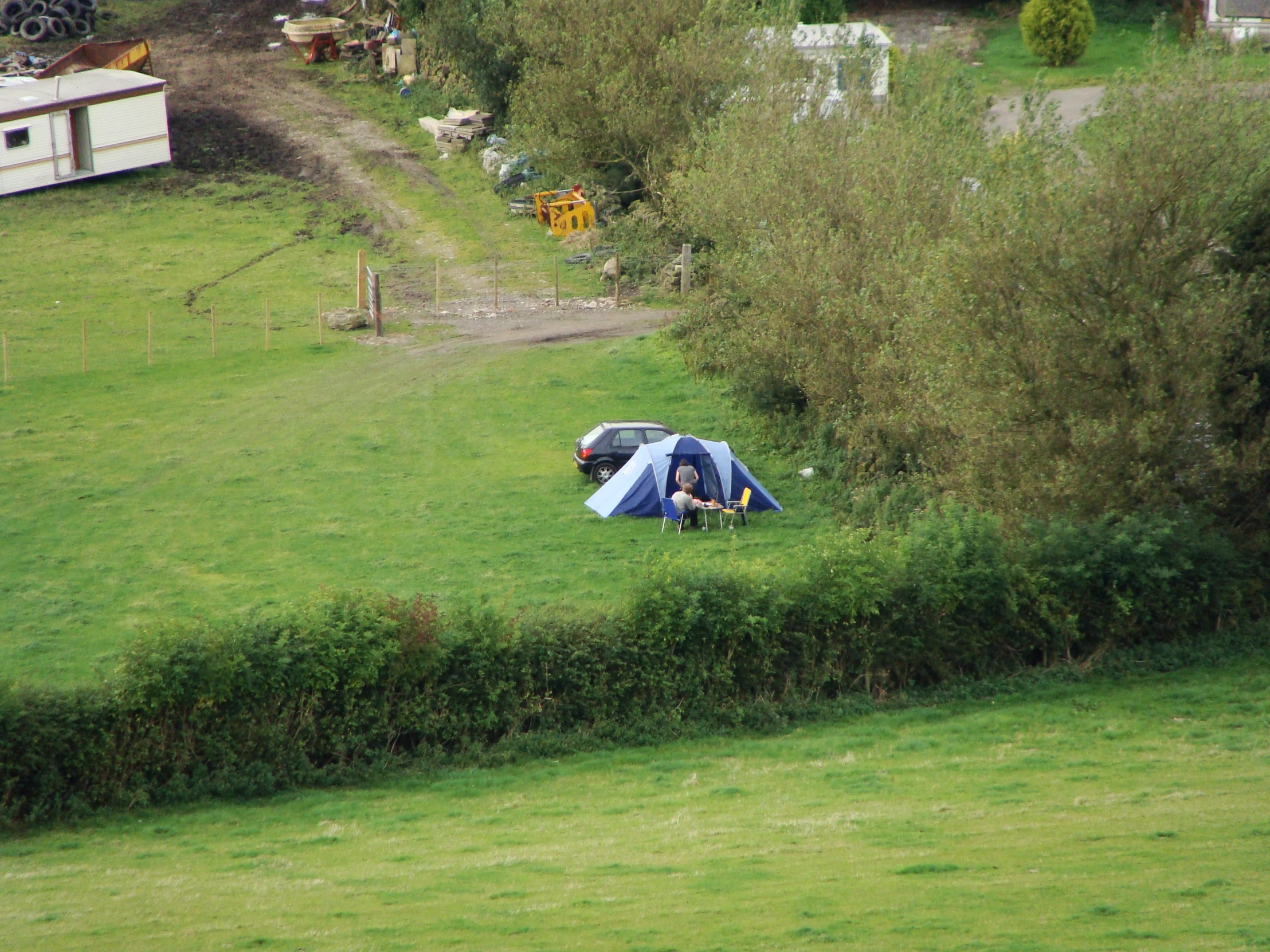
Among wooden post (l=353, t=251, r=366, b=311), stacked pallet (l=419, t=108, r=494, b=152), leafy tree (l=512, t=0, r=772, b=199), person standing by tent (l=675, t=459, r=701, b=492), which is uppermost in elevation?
leafy tree (l=512, t=0, r=772, b=199)

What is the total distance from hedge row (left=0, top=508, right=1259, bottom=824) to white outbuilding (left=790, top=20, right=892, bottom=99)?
21561mm

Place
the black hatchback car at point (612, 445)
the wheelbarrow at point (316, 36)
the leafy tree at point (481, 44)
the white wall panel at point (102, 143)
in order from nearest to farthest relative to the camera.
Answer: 1. the black hatchback car at point (612, 445)
2. the white wall panel at point (102, 143)
3. the leafy tree at point (481, 44)
4. the wheelbarrow at point (316, 36)

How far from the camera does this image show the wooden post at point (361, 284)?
40.7 metres

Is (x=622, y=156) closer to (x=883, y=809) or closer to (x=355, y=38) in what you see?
(x=355, y=38)

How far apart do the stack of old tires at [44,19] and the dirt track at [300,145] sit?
143 inches

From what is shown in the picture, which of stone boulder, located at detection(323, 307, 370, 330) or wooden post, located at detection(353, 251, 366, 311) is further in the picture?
wooden post, located at detection(353, 251, 366, 311)

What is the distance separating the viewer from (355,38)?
215 ft

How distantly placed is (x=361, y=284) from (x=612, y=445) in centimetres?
1536

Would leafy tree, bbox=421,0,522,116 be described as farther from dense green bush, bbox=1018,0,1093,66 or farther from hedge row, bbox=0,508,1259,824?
hedge row, bbox=0,508,1259,824

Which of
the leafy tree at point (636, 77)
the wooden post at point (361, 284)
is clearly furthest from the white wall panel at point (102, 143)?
the leafy tree at point (636, 77)

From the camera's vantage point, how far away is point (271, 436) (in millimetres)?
32938

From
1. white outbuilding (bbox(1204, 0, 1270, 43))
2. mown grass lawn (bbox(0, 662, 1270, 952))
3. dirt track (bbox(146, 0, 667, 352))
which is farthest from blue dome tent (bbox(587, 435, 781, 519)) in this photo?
white outbuilding (bbox(1204, 0, 1270, 43))

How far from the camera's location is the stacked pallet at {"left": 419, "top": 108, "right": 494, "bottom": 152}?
55500 millimetres

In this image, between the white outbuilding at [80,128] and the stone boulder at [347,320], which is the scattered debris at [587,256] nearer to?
the stone boulder at [347,320]
